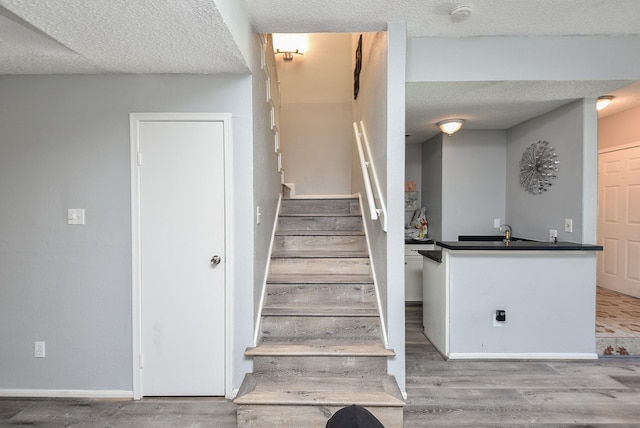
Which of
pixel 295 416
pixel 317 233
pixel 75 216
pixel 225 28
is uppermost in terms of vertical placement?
pixel 225 28

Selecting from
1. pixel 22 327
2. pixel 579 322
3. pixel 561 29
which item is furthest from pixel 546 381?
pixel 22 327

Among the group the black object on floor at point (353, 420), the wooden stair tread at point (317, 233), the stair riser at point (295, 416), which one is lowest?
the stair riser at point (295, 416)

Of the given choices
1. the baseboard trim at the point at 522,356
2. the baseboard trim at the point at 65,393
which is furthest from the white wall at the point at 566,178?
Answer: the baseboard trim at the point at 65,393

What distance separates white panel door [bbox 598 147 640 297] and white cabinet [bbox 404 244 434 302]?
7.60 feet

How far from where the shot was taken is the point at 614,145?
4.04 meters

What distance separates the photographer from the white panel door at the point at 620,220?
12.9 feet

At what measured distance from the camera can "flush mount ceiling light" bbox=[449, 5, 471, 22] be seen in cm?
204

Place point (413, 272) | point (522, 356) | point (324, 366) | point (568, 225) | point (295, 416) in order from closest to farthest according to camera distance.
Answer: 1. point (295, 416)
2. point (324, 366)
3. point (522, 356)
4. point (568, 225)
5. point (413, 272)

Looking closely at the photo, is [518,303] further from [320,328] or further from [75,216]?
[75,216]

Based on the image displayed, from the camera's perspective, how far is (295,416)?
6.24ft

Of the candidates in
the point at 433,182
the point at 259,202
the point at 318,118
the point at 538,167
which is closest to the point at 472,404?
the point at 259,202

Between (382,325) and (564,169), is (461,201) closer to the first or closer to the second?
(564,169)

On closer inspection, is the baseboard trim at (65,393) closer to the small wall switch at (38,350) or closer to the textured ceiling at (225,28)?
the small wall switch at (38,350)

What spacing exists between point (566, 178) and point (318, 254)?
2371 mm
